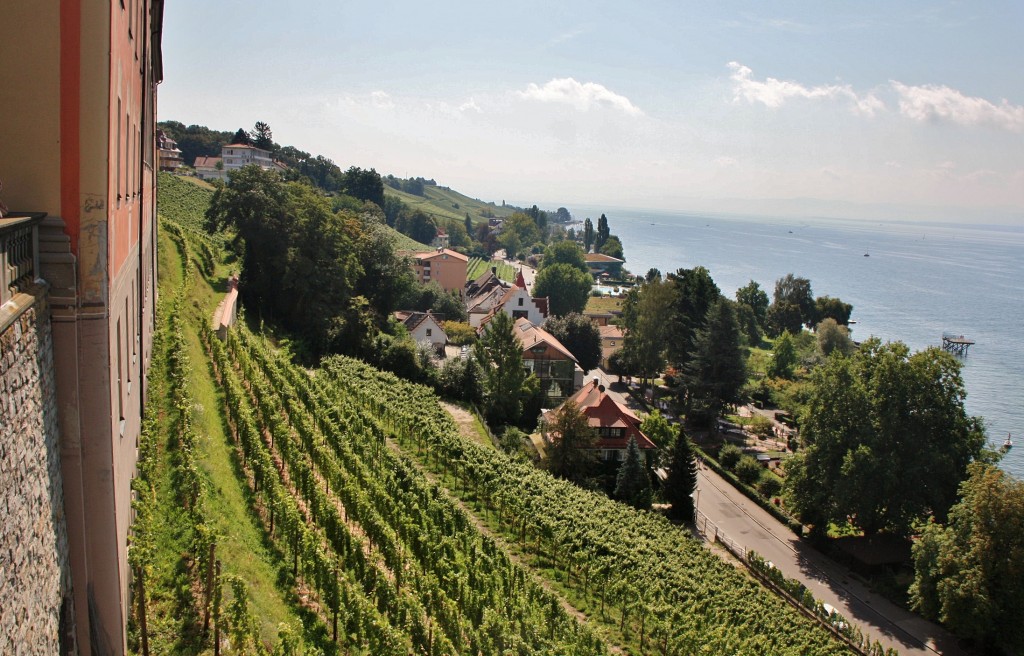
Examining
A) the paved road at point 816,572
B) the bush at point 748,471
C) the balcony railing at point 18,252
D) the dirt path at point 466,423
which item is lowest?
the paved road at point 816,572

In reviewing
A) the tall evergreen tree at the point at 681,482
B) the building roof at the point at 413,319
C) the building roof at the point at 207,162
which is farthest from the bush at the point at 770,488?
the building roof at the point at 207,162

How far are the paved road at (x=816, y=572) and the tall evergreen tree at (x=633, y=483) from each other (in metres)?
2.89

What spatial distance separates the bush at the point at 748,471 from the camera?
36.7 metres

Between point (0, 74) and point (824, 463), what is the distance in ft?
99.7

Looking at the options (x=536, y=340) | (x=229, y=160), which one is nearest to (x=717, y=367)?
(x=536, y=340)

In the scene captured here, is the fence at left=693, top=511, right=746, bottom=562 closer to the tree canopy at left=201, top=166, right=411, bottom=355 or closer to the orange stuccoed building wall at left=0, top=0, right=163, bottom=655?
the tree canopy at left=201, top=166, right=411, bottom=355

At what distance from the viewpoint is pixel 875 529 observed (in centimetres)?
2962

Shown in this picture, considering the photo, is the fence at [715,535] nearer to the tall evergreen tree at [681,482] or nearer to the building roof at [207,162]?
the tall evergreen tree at [681,482]

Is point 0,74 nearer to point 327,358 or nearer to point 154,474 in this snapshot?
point 154,474

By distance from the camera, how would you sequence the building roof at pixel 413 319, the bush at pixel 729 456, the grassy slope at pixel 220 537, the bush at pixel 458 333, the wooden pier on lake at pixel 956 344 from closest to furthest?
the grassy slope at pixel 220 537, the bush at pixel 729 456, the building roof at pixel 413 319, the bush at pixel 458 333, the wooden pier on lake at pixel 956 344

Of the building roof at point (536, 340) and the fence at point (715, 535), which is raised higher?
the building roof at point (536, 340)

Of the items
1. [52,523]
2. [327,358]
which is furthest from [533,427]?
[52,523]

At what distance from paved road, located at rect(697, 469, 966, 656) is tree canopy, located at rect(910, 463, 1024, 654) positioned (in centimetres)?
151

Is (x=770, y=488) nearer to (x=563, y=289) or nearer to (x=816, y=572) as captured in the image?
(x=816, y=572)
